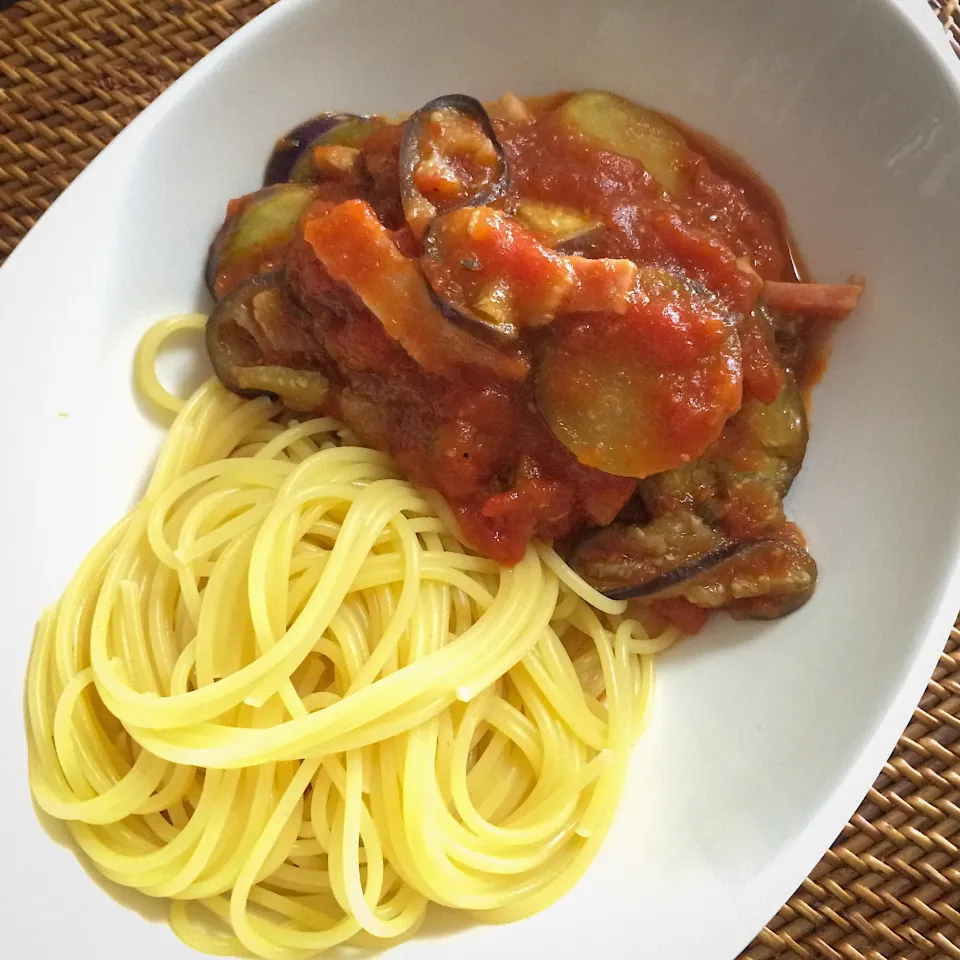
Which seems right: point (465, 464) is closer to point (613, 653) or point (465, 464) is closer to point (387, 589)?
point (387, 589)

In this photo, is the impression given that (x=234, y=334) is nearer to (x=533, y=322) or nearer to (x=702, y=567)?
(x=533, y=322)

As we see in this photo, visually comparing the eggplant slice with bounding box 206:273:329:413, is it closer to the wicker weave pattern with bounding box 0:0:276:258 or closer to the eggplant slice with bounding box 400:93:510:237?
the eggplant slice with bounding box 400:93:510:237

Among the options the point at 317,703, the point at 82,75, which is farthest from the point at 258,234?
the point at 317,703

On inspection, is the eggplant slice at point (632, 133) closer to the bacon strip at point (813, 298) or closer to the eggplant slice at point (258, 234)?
the bacon strip at point (813, 298)

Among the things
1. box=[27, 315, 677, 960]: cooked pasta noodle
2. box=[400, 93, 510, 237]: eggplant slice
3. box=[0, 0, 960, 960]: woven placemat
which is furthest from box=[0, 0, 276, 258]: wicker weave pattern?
box=[400, 93, 510, 237]: eggplant slice

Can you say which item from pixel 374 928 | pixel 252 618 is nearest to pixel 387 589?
pixel 252 618
